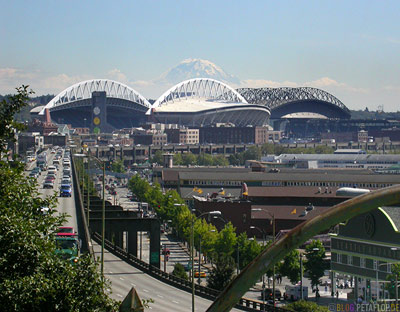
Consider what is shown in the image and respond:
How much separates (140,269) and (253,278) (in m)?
42.6

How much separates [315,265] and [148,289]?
20.2 meters

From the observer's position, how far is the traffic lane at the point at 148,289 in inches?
1555

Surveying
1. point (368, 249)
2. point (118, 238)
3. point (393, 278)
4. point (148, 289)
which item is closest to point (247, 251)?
point (118, 238)

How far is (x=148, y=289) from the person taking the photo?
44.2 m

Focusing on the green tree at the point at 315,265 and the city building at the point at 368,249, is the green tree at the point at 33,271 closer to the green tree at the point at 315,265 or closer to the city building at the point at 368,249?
the city building at the point at 368,249

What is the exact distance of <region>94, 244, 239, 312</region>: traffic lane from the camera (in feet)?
130

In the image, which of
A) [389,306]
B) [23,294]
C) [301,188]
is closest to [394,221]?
[389,306]

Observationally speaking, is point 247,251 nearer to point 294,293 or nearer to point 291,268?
point 291,268

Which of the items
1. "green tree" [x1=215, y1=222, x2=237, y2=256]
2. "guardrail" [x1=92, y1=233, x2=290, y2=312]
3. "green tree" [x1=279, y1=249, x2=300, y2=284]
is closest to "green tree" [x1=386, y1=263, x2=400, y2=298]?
"guardrail" [x1=92, y1=233, x2=290, y2=312]

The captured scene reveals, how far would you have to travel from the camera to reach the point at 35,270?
20.2 metres

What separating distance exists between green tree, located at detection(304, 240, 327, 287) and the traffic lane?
537 inches

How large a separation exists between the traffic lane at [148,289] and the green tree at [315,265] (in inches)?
537

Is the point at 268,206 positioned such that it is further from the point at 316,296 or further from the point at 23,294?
the point at 23,294

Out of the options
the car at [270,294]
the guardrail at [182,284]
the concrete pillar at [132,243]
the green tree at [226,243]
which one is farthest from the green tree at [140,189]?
the car at [270,294]
